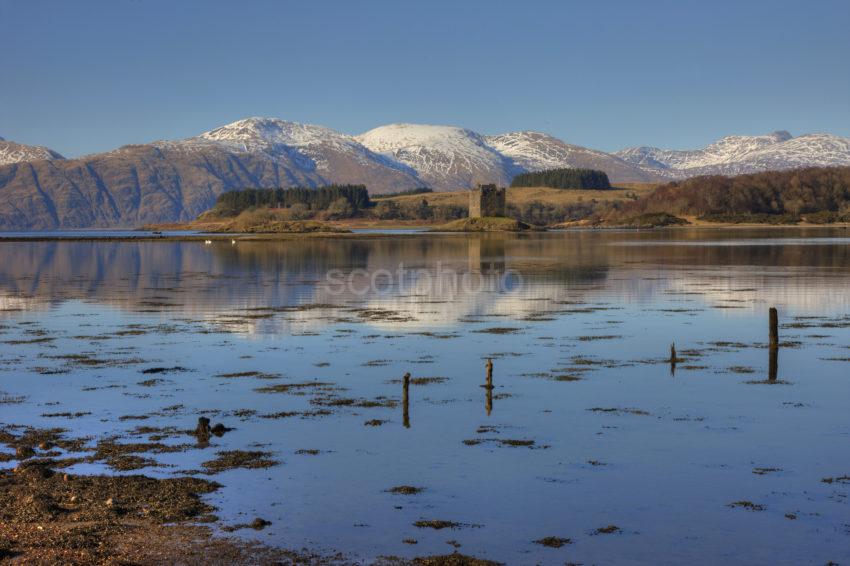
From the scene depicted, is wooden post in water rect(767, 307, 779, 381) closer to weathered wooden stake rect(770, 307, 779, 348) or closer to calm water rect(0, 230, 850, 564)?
weathered wooden stake rect(770, 307, 779, 348)

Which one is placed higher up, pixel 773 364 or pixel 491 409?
pixel 773 364

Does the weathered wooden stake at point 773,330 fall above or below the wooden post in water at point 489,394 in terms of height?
above

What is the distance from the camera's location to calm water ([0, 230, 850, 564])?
17.8 m

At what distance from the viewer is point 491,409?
27.3 m

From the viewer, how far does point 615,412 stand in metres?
26.8

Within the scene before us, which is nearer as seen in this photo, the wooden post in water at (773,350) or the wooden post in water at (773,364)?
the wooden post in water at (773,364)

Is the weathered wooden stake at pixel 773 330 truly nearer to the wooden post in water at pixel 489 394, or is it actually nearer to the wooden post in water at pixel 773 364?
the wooden post in water at pixel 773 364

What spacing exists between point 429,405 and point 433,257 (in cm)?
8826

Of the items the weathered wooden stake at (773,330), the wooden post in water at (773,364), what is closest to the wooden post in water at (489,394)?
the wooden post in water at (773,364)

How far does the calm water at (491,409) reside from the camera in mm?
17750

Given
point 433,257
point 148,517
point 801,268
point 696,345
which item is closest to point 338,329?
point 696,345

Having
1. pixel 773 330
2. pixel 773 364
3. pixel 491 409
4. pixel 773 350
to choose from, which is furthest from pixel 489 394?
pixel 773 330

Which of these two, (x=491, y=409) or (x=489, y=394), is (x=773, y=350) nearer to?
(x=489, y=394)

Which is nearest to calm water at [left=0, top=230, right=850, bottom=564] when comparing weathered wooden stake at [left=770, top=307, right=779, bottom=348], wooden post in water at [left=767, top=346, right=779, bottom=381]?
wooden post in water at [left=767, top=346, right=779, bottom=381]
